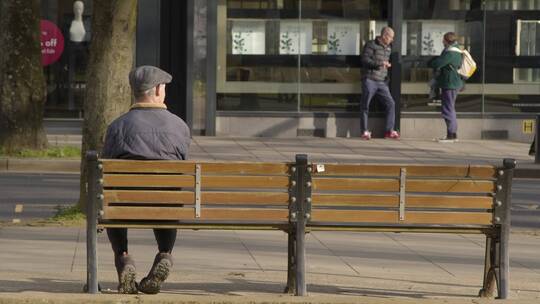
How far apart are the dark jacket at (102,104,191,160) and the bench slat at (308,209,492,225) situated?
3.42ft

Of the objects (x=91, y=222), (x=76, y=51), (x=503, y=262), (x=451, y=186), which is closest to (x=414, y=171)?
(x=451, y=186)

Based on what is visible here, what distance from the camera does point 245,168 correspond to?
8.80m

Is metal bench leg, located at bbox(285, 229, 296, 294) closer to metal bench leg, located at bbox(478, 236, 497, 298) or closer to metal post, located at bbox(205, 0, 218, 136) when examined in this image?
metal bench leg, located at bbox(478, 236, 497, 298)

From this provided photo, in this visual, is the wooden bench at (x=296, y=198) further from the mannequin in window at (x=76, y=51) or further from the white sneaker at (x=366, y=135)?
the mannequin in window at (x=76, y=51)

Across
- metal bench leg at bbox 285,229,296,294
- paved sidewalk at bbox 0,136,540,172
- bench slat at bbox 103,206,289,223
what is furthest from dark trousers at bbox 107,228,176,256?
paved sidewalk at bbox 0,136,540,172

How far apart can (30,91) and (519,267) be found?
10697mm

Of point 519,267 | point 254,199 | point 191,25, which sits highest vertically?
point 191,25

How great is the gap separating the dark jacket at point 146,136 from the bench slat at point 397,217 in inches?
41.0

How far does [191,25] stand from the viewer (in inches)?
955

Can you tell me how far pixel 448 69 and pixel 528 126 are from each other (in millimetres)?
1957

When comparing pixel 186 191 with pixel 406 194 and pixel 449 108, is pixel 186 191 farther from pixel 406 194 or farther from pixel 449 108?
pixel 449 108

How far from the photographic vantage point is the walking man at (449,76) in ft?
77.0

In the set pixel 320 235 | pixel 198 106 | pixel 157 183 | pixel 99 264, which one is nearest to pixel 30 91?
pixel 198 106

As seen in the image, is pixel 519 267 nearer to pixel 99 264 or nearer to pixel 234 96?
pixel 99 264
